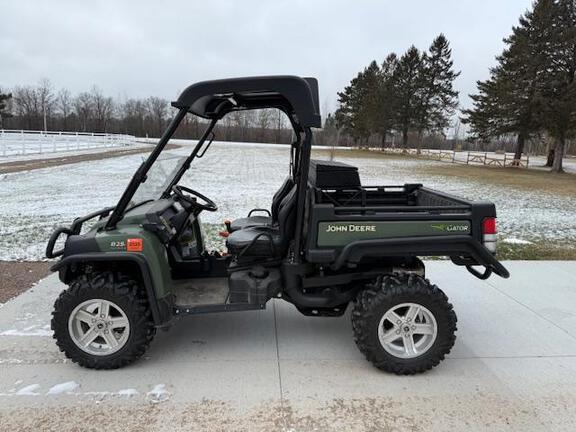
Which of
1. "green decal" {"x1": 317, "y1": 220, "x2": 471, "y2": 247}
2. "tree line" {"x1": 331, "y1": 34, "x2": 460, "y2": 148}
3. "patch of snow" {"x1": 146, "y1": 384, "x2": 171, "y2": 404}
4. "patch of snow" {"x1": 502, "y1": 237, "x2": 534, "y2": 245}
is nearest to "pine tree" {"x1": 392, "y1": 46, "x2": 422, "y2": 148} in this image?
"tree line" {"x1": 331, "y1": 34, "x2": 460, "y2": 148}

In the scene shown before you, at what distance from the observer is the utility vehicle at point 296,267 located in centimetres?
299

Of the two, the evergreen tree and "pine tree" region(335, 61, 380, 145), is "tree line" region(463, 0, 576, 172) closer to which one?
the evergreen tree

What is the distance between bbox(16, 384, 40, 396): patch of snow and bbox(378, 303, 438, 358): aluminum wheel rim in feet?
7.36

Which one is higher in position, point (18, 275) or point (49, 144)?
point (49, 144)

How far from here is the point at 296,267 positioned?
3230 mm

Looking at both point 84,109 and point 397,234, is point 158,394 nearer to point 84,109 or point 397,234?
point 397,234

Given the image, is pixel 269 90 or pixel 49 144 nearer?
pixel 269 90

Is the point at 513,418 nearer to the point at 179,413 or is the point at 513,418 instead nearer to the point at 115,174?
the point at 179,413

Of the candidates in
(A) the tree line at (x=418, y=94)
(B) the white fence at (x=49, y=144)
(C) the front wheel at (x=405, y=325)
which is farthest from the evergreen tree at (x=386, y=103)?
(C) the front wheel at (x=405, y=325)

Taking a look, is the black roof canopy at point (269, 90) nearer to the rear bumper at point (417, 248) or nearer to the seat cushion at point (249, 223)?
the rear bumper at point (417, 248)

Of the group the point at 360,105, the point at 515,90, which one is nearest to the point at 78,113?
the point at 360,105

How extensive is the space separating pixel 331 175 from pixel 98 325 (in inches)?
85.9

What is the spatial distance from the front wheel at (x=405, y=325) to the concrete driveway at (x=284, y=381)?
4.9 inches

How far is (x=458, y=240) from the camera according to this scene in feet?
10.1
